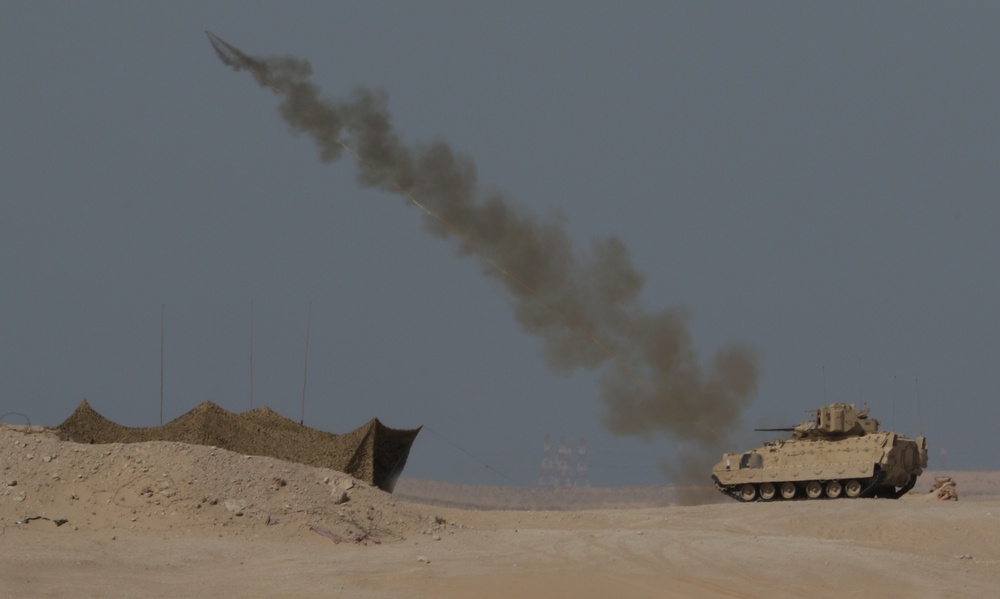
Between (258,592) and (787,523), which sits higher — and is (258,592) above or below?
below

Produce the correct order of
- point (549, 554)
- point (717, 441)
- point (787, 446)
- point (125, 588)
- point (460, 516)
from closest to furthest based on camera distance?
point (125, 588)
point (549, 554)
point (460, 516)
point (787, 446)
point (717, 441)

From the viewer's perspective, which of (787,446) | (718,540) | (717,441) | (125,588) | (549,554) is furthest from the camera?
(717,441)

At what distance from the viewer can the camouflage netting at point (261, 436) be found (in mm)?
29281

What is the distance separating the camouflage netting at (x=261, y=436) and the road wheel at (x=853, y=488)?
15.1 m

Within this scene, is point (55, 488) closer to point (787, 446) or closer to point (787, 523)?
point (787, 523)

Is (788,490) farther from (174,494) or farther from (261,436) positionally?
(174,494)

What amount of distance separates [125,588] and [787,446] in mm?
26280

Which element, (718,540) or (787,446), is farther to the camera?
(787,446)

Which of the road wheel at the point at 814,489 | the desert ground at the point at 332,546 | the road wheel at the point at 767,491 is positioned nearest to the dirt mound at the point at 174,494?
the desert ground at the point at 332,546

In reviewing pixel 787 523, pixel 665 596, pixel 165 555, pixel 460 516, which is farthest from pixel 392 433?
pixel 665 596

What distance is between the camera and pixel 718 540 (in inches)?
928

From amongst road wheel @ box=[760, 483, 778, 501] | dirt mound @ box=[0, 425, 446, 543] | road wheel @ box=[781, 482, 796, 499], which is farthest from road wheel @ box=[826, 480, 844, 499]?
dirt mound @ box=[0, 425, 446, 543]

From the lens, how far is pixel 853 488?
37.0m

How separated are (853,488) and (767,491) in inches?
106
